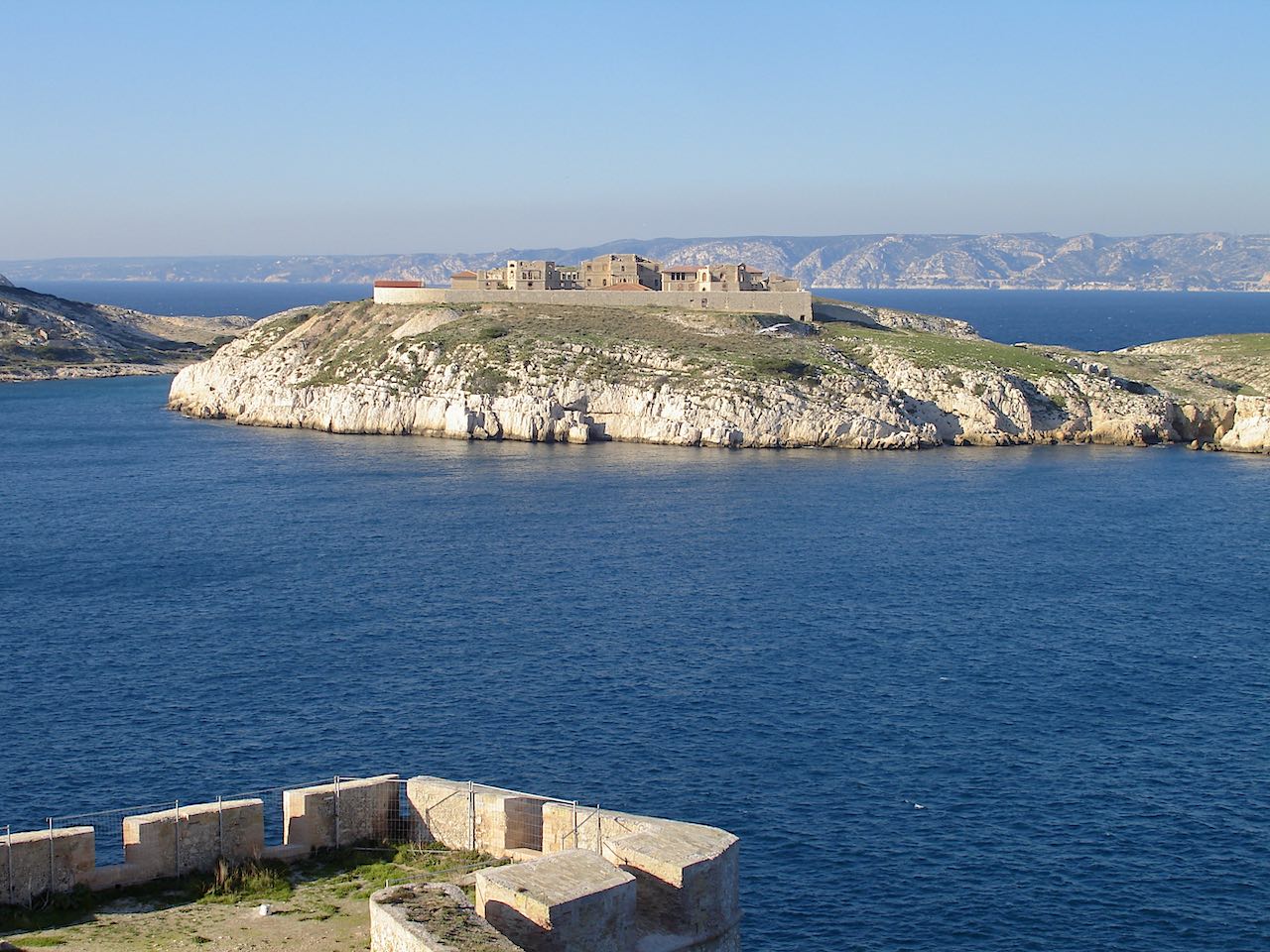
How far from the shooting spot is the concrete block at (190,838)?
22500 millimetres

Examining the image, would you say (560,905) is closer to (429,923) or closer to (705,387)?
(429,923)

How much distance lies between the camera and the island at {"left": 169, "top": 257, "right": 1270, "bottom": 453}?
3935 inches

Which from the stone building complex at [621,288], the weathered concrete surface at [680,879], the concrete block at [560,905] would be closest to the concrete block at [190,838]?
the concrete block at [560,905]

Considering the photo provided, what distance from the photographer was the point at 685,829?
860 inches

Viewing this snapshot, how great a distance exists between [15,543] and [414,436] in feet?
139

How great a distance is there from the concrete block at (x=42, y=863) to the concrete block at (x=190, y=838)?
692 millimetres

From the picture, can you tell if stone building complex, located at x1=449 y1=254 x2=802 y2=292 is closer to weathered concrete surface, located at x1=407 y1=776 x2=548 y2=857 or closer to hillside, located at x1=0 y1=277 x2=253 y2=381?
hillside, located at x1=0 y1=277 x2=253 y2=381

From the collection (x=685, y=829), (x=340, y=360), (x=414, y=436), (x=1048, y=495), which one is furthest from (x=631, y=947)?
(x=340, y=360)

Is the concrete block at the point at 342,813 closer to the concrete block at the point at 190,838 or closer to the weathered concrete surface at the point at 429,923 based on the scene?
the concrete block at the point at 190,838

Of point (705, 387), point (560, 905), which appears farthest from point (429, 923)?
point (705, 387)

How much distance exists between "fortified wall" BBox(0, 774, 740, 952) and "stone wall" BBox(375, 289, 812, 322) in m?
103

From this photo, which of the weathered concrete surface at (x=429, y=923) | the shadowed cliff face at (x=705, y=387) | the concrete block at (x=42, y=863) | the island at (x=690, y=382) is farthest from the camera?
the island at (x=690, y=382)

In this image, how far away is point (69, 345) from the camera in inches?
6929

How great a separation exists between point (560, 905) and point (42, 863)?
835 cm
